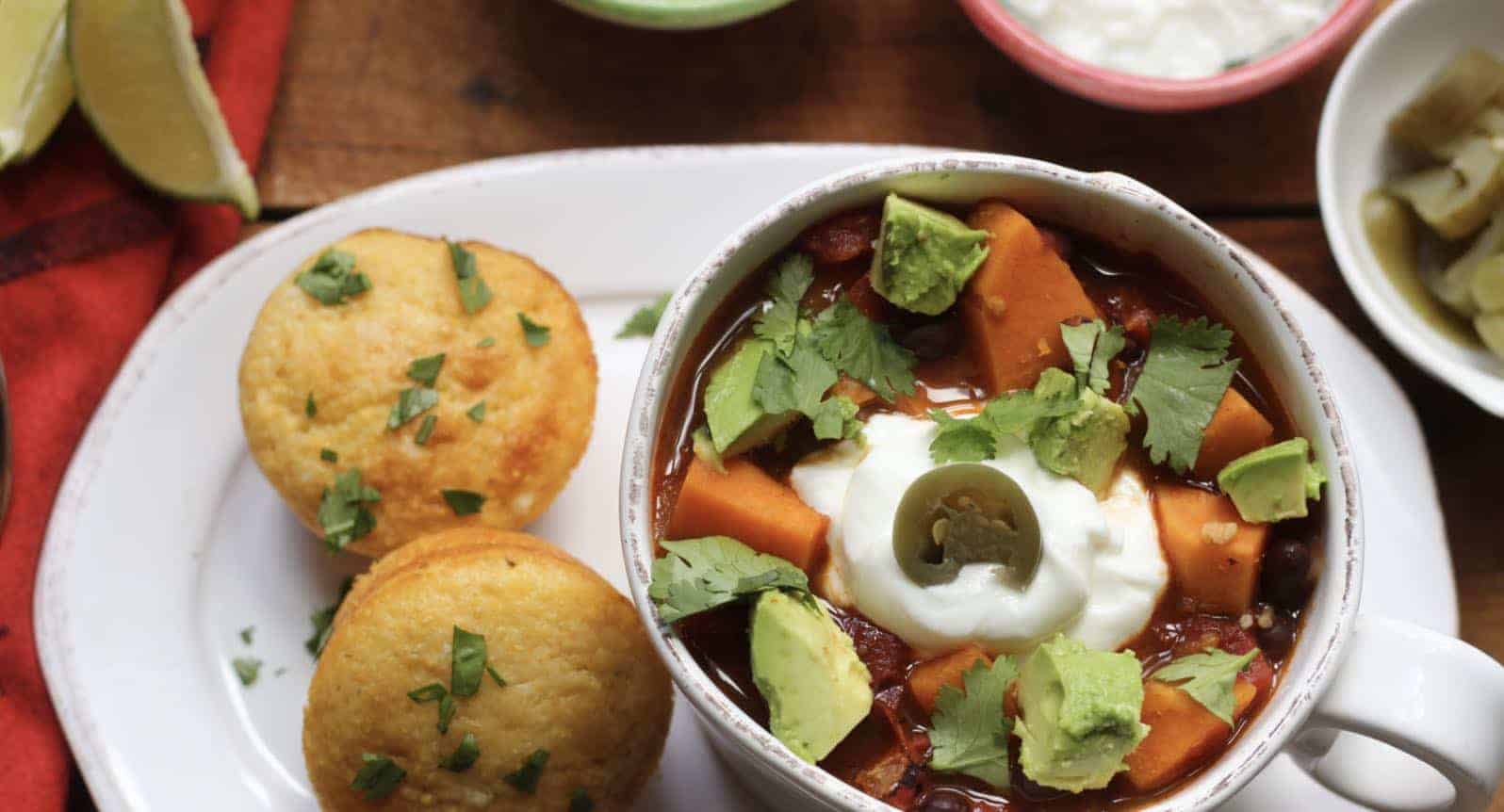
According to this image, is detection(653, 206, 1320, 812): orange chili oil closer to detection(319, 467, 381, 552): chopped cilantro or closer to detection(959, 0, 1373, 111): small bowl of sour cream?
detection(319, 467, 381, 552): chopped cilantro

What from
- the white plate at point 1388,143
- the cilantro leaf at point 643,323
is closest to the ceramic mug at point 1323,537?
the cilantro leaf at point 643,323

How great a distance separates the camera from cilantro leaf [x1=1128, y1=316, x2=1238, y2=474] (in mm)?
2002

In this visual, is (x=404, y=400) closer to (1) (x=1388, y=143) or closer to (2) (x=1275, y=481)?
(2) (x=1275, y=481)

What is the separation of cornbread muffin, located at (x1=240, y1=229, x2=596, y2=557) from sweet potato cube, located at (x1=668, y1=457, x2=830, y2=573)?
2.30 feet

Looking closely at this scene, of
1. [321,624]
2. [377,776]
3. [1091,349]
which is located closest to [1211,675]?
[1091,349]

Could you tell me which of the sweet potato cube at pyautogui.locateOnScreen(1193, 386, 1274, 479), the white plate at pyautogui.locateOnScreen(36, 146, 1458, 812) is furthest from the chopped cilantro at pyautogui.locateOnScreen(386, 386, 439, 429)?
the sweet potato cube at pyautogui.locateOnScreen(1193, 386, 1274, 479)

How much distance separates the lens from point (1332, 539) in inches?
75.3

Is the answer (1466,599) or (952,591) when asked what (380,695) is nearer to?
(952,591)

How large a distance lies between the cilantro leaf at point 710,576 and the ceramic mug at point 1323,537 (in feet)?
0.10

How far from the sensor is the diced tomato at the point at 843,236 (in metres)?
2.07

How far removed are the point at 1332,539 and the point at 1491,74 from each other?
1.61m

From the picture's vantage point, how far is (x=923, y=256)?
2.01m

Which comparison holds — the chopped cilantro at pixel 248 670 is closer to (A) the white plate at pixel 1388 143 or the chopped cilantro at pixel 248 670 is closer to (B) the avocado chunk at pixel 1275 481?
(B) the avocado chunk at pixel 1275 481

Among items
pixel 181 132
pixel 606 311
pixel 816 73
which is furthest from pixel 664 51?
pixel 181 132
